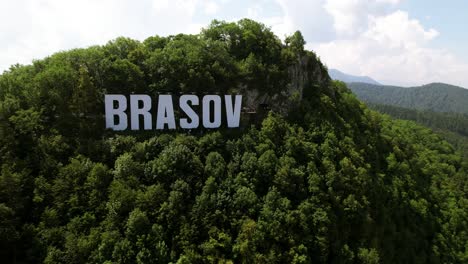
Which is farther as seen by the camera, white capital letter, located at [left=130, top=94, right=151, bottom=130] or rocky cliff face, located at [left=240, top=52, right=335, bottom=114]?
rocky cliff face, located at [left=240, top=52, right=335, bottom=114]

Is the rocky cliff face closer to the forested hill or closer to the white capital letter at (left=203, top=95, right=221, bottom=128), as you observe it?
the forested hill

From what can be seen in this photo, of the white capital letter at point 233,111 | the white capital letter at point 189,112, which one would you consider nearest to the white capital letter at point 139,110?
the white capital letter at point 189,112

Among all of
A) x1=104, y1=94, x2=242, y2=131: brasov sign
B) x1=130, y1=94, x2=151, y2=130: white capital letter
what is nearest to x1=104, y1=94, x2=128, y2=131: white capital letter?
x1=104, y1=94, x2=242, y2=131: brasov sign

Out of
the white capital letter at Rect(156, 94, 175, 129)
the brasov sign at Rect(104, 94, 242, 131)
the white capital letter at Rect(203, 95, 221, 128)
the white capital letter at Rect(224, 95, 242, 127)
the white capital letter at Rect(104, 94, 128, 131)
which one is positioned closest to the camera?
the white capital letter at Rect(104, 94, 128, 131)

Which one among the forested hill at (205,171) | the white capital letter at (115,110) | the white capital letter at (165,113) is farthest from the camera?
the white capital letter at (165,113)

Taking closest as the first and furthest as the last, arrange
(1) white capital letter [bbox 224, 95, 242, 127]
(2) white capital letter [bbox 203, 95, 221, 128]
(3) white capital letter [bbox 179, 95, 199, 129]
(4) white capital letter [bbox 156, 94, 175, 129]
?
(4) white capital letter [bbox 156, 94, 175, 129], (3) white capital letter [bbox 179, 95, 199, 129], (2) white capital letter [bbox 203, 95, 221, 128], (1) white capital letter [bbox 224, 95, 242, 127]

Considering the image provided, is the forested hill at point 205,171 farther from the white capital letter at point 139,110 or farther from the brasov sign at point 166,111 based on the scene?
the white capital letter at point 139,110

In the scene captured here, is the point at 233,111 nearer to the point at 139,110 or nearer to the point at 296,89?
the point at 296,89

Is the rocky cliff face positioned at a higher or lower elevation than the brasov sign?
higher

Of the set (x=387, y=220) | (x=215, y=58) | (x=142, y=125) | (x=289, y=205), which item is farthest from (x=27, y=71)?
(x=387, y=220)
